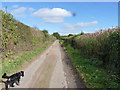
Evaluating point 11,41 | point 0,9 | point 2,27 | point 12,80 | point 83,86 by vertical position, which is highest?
point 0,9

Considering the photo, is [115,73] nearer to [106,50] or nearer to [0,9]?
[106,50]

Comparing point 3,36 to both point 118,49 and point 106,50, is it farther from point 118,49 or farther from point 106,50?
point 118,49

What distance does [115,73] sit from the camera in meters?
8.37

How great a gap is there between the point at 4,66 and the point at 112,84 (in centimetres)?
589

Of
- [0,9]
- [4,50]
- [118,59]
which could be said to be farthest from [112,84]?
[0,9]

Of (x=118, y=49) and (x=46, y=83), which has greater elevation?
(x=118, y=49)

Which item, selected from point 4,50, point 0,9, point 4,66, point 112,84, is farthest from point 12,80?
point 0,9

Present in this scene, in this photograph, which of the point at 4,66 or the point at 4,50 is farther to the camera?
the point at 4,50

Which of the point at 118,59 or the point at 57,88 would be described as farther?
the point at 118,59

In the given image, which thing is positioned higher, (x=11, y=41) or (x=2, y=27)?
(x=2, y=27)

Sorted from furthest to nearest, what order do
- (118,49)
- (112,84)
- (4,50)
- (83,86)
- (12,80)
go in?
(4,50) → (118,49) → (83,86) → (112,84) → (12,80)

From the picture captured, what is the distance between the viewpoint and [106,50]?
10461 mm

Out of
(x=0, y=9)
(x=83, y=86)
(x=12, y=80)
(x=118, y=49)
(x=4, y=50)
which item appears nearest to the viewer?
(x=12, y=80)

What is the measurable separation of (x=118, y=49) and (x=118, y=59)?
16.8 inches
